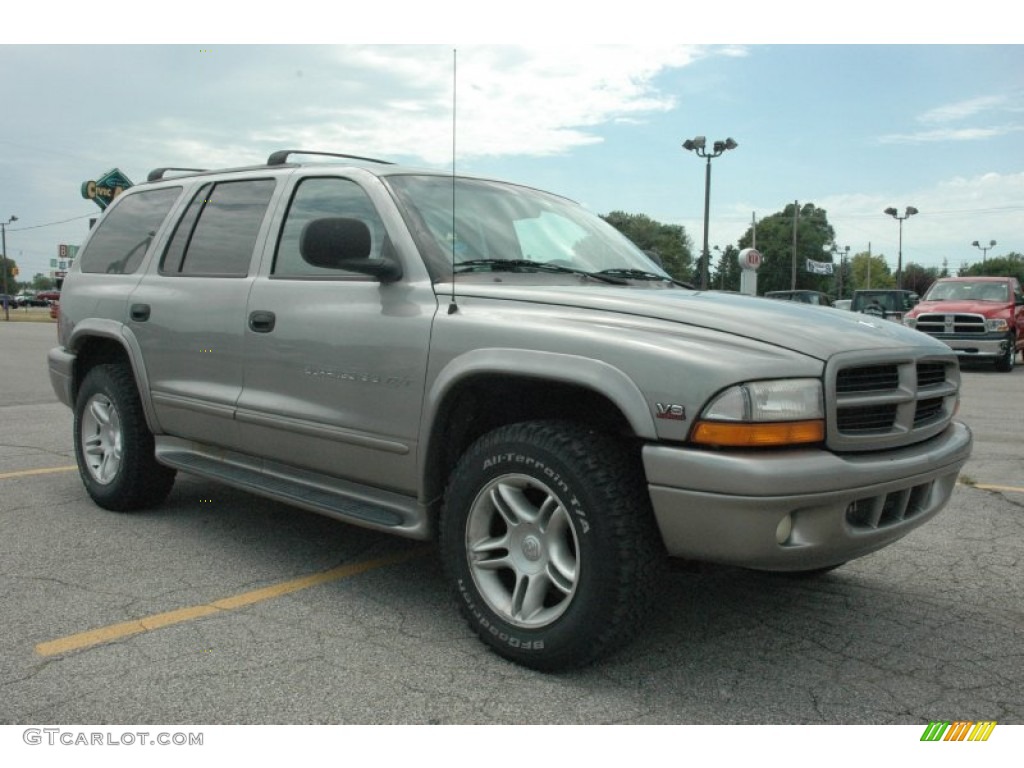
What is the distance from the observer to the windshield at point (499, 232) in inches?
141

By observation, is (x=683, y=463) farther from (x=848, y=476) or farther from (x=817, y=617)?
(x=817, y=617)

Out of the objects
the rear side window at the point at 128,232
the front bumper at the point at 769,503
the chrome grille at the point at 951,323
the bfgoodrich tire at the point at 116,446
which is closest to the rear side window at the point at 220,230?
the rear side window at the point at 128,232

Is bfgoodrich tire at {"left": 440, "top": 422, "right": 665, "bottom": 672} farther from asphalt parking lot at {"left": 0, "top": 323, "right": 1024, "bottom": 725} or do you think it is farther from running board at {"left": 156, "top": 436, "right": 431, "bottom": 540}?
running board at {"left": 156, "top": 436, "right": 431, "bottom": 540}

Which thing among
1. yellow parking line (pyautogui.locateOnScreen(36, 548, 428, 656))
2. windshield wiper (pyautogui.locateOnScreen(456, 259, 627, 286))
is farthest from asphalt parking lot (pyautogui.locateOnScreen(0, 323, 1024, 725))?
windshield wiper (pyautogui.locateOnScreen(456, 259, 627, 286))

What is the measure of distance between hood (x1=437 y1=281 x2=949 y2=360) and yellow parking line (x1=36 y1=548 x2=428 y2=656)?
4.69ft

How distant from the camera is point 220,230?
446 centimetres

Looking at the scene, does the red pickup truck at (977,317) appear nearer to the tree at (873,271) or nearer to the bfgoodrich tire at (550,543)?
the bfgoodrich tire at (550,543)

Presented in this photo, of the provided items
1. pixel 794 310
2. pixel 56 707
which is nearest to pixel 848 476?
pixel 794 310

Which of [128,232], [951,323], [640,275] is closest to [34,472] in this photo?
[128,232]

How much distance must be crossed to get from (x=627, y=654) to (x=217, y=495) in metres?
3.22

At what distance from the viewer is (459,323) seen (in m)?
3.20

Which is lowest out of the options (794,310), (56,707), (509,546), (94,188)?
(56,707)

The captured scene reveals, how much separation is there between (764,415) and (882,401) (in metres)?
0.51

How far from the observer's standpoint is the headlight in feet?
8.53
